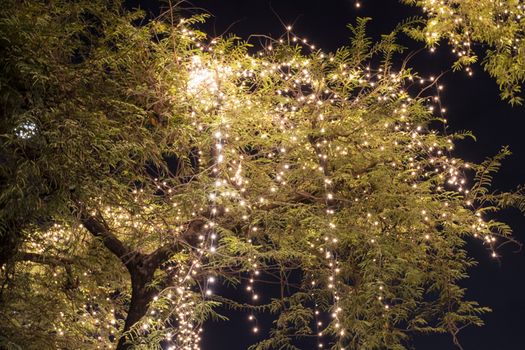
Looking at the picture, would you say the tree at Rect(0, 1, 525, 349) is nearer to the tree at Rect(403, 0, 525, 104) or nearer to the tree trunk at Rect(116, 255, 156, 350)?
the tree trunk at Rect(116, 255, 156, 350)

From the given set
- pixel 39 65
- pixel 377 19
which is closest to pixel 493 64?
pixel 377 19

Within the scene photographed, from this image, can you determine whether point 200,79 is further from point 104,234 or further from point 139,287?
point 139,287

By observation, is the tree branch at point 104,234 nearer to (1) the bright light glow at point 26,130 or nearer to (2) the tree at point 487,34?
(1) the bright light glow at point 26,130

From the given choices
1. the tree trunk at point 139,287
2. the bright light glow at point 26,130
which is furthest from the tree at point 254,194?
the bright light glow at point 26,130

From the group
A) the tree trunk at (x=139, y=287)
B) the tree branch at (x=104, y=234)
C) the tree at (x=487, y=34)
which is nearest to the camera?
the tree at (x=487, y=34)

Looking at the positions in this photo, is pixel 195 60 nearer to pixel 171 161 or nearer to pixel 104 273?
pixel 171 161

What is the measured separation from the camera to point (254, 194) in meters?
5.19

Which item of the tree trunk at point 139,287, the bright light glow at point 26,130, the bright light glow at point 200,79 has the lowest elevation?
the tree trunk at point 139,287

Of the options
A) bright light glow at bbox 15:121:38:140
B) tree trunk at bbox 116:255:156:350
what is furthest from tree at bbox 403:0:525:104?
bright light glow at bbox 15:121:38:140

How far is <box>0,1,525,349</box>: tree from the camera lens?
4.50 metres

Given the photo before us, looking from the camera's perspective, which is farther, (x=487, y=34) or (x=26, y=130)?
(x=487, y=34)

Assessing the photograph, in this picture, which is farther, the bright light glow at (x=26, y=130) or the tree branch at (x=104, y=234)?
the tree branch at (x=104, y=234)

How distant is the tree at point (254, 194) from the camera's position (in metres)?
4.50

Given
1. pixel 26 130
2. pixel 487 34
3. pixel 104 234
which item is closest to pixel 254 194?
pixel 104 234
